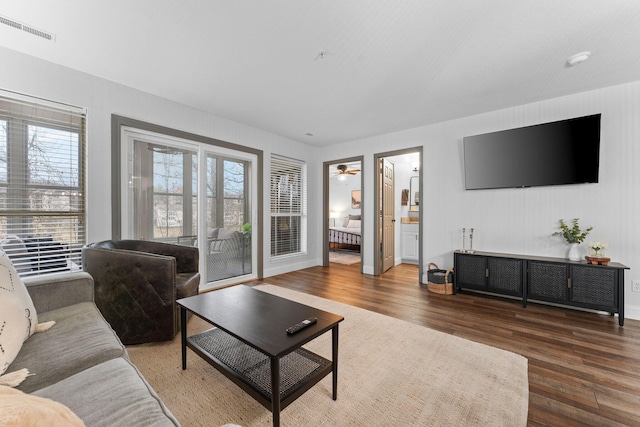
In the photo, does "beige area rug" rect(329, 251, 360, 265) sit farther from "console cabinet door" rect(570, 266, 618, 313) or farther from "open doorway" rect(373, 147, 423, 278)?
"console cabinet door" rect(570, 266, 618, 313)

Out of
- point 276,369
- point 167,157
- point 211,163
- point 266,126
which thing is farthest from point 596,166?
point 167,157

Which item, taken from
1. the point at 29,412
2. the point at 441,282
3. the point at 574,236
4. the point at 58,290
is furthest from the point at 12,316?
the point at 574,236

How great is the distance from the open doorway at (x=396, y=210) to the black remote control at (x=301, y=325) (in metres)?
3.13

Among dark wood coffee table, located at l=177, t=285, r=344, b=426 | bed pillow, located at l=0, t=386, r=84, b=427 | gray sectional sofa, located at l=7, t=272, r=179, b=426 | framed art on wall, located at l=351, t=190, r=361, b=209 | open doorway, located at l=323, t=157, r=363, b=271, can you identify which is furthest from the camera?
framed art on wall, located at l=351, t=190, r=361, b=209

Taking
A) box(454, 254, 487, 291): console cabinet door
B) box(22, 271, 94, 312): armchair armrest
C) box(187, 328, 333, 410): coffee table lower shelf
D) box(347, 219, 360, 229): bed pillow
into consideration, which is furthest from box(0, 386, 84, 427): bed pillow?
box(347, 219, 360, 229): bed pillow

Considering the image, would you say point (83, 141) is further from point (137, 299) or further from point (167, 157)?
point (137, 299)

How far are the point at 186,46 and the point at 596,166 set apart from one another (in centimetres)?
432

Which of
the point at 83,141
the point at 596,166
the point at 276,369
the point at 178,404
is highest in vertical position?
the point at 83,141

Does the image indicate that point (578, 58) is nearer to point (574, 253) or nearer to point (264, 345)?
point (574, 253)

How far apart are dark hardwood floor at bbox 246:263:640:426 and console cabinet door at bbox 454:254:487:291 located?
182 millimetres

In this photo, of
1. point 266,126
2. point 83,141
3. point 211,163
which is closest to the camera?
point 83,141

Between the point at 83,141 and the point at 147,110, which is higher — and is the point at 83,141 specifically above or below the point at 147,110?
below

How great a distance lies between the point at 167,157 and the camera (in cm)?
343

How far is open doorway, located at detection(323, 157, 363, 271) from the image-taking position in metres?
6.90
